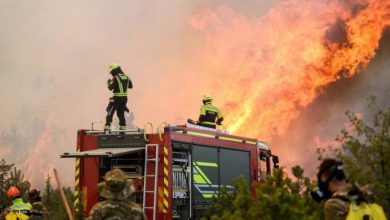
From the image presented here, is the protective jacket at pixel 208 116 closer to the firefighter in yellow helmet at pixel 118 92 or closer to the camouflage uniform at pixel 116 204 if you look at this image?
the firefighter in yellow helmet at pixel 118 92

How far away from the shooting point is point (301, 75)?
64.7 ft

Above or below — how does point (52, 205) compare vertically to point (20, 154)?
below

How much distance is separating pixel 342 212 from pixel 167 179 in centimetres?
571

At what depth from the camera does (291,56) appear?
1997 cm

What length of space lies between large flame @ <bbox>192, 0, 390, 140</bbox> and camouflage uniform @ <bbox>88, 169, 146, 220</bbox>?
502 inches

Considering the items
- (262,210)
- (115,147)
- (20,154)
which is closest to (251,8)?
(115,147)

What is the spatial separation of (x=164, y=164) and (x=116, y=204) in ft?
14.9

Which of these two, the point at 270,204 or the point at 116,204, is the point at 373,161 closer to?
the point at 270,204

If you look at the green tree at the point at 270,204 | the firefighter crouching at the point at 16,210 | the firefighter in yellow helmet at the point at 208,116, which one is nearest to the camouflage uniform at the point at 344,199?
the green tree at the point at 270,204

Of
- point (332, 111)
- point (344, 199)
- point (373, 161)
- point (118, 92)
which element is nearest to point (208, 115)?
point (118, 92)

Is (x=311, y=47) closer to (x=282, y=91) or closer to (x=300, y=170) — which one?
(x=282, y=91)

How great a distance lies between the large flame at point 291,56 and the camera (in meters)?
18.8

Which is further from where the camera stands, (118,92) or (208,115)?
(208,115)

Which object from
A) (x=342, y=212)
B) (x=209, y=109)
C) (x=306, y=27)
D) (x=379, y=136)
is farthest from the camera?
(x=306, y=27)
